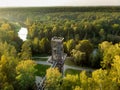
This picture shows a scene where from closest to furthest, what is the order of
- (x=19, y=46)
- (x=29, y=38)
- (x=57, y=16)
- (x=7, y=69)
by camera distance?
(x=7, y=69), (x=19, y=46), (x=29, y=38), (x=57, y=16)

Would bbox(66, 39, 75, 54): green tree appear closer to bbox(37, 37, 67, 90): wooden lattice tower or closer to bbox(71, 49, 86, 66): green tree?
bbox(71, 49, 86, 66): green tree

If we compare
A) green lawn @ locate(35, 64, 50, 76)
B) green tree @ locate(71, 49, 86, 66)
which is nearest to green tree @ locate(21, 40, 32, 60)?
green lawn @ locate(35, 64, 50, 76)

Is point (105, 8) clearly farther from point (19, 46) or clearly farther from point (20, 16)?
point (19, 46)

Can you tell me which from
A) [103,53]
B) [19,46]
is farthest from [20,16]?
[103,53]

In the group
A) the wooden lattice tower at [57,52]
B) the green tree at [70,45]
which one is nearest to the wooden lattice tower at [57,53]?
the wooden lattice tower at [57,52]

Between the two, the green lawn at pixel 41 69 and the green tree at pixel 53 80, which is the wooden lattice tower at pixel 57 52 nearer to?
the green lawn at pixel 41 69

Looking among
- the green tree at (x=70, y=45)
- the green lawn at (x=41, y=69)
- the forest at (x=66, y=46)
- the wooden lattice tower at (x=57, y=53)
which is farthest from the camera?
the green tree at (x=70, y=45)

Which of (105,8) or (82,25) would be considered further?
(105,8)

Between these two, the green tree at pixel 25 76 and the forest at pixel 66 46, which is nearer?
the forest at pixel 66 46
